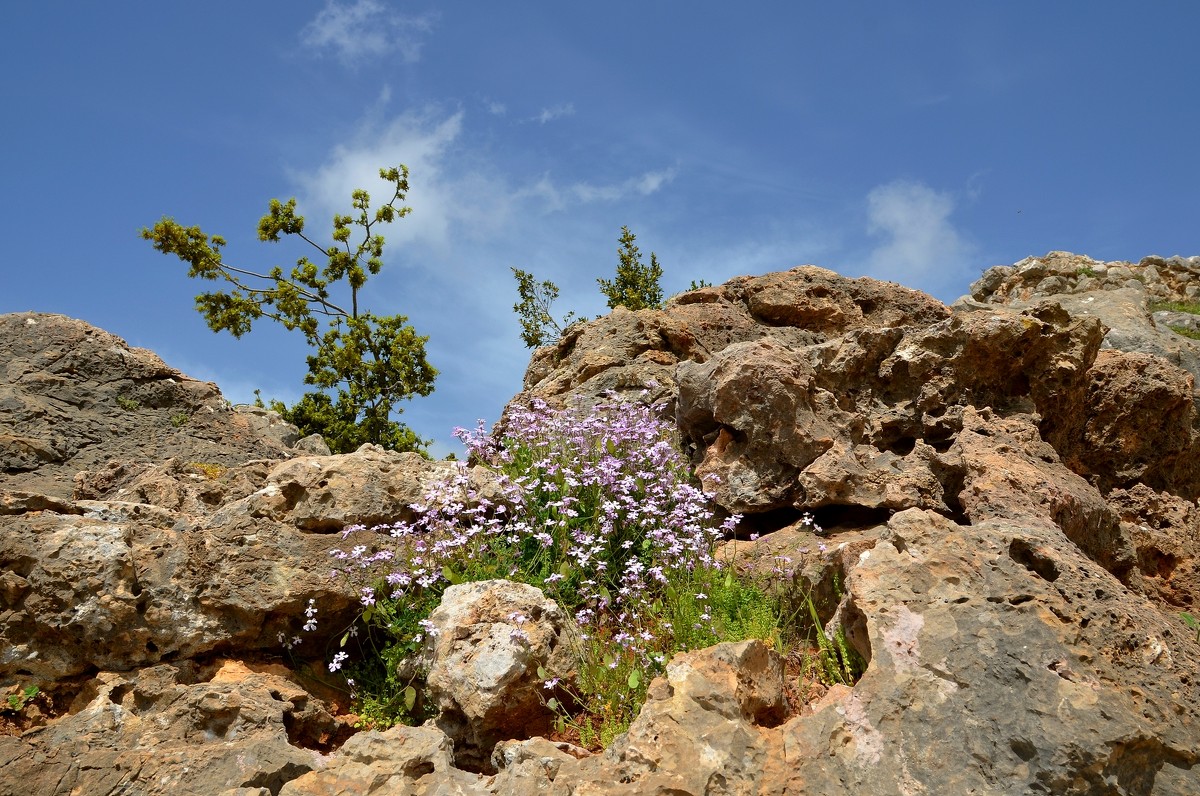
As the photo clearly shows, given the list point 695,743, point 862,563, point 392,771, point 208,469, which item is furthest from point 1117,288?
point 392,771

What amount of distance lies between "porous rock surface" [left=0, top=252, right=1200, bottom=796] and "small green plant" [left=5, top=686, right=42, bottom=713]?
0.41 feet

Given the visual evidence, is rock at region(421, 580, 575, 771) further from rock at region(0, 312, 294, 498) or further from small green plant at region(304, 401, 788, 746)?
rock at region(0, 312, 294, 498)

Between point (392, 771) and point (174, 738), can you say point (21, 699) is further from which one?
point (392, 771)

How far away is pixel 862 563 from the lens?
212 inches

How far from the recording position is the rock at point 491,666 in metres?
5.95

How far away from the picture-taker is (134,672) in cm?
614

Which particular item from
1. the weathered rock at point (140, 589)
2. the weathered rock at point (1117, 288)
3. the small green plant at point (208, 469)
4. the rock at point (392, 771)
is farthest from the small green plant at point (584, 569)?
the weathered rock at point (1117, 288)

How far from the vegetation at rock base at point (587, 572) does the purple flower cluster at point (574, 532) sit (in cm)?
2

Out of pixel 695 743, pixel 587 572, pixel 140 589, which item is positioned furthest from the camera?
pixel 587 572

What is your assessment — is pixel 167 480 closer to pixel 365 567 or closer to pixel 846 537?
pixel 365 567

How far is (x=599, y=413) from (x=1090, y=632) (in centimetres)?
601

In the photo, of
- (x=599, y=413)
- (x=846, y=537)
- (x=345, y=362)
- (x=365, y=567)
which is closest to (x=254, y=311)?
(x=345, y=362)

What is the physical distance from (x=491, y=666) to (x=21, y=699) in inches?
125

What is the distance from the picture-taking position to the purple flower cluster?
718 cm
